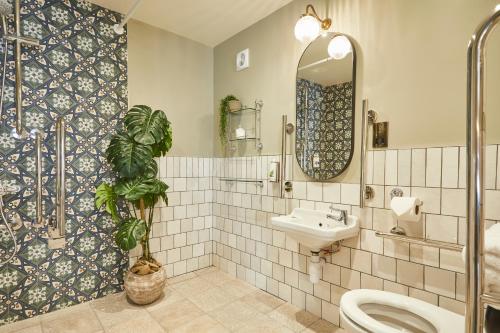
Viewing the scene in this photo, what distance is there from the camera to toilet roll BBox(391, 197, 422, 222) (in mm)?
1463

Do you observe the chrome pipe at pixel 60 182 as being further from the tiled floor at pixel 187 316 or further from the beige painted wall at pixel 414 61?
the beige painted wall at pixel 414 61

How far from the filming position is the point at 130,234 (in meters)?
2.08

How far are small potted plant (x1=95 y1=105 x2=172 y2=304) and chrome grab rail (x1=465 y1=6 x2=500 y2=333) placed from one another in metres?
2.03

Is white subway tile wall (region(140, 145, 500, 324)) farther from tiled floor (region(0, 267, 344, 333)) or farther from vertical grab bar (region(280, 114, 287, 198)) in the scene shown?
tiled floor (region(0, 267, 344, 333))

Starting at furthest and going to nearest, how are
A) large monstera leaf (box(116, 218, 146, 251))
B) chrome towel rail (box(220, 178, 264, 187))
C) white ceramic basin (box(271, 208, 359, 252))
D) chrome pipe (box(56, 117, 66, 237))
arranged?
chrome towel rail (box(220, 178, 264, 187))
large monstera leaf (box(116, 218, 146, 251))
chrome pipe (box(56, 117, 66, 237))
white ceramic basin (box(271, 208, 359, 252))

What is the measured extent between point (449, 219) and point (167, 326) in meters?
1.98

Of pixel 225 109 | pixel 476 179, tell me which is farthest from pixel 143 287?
pixel 476 179

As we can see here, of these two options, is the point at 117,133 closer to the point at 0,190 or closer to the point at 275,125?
the point at 0,190

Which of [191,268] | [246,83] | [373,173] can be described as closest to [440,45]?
[373,173]

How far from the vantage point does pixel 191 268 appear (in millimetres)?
2938

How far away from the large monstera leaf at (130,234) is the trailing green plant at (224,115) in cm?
118

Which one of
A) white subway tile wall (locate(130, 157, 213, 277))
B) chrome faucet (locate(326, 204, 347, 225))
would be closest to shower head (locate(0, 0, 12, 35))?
white subway tile wall (locate(130, 157, 213, 277))

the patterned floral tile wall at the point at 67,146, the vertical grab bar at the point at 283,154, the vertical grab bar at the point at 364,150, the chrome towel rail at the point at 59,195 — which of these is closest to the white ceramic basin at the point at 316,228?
the vertical grab bar at the point at 364,150

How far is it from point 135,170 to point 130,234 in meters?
0.50
